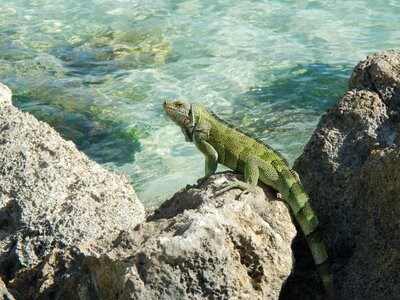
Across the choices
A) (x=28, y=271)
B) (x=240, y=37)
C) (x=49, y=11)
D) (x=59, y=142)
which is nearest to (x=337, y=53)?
(x=240, y=37)

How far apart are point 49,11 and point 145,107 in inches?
210

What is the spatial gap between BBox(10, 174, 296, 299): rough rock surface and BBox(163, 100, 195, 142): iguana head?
2.06 ft

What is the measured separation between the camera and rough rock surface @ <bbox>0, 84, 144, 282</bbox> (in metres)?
4.97

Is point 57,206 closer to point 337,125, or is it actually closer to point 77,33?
point 337,125

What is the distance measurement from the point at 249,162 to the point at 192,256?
1.15 meters

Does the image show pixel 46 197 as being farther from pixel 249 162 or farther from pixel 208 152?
pixel 249 162

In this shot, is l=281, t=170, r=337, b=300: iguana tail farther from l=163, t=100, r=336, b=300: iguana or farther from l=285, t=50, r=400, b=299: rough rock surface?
l=285, t=50, r=400, b=299: rough rock surface

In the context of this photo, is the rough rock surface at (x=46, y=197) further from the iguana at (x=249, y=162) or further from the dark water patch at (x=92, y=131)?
the dark water patch at (x=92, y=131)

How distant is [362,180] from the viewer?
4.27 meters

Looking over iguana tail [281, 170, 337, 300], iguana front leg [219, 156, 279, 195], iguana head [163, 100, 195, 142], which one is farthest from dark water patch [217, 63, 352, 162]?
iguana tail [281, 170, 337, 300]

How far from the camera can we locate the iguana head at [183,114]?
196 inches

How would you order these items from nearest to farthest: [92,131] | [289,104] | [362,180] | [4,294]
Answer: [4,294] → [362,180] → [92,131] → [289,104]

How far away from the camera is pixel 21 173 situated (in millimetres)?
5293

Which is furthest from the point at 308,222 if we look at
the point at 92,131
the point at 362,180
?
the point at 92,131
